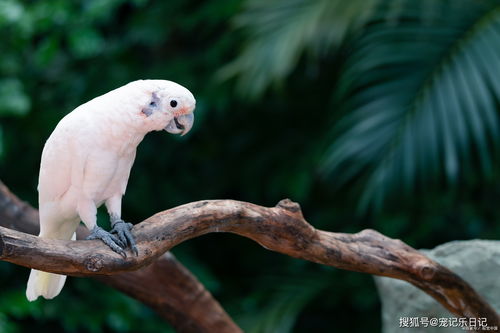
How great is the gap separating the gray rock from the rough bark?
1.51ft

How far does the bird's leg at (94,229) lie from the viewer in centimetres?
123

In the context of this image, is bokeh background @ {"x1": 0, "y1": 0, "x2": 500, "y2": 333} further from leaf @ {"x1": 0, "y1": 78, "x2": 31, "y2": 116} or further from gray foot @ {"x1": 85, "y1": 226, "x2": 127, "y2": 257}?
gray foot @ {"x1": 85, "y1": 226, "x2": 127, "y2": 257}

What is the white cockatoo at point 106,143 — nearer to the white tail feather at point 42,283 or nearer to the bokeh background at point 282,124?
the white tail feather at point 42,283

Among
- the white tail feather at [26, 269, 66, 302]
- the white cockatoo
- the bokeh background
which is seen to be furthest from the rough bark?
the bokeh background

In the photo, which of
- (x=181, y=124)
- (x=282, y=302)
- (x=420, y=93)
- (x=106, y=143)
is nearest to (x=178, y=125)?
(x=181, y=124)

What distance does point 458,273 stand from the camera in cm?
181

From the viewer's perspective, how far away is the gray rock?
5.91ft

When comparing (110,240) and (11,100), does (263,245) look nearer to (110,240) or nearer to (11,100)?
(110,240)

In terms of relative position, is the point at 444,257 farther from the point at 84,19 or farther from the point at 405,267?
the point at 84,19

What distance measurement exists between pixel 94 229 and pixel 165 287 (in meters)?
0.55

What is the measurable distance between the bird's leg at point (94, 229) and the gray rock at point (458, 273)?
95 cm

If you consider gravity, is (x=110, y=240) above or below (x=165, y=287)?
above

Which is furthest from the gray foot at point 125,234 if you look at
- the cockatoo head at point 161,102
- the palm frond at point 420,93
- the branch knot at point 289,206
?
the palm frond at point 420,93

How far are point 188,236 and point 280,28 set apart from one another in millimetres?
1312
